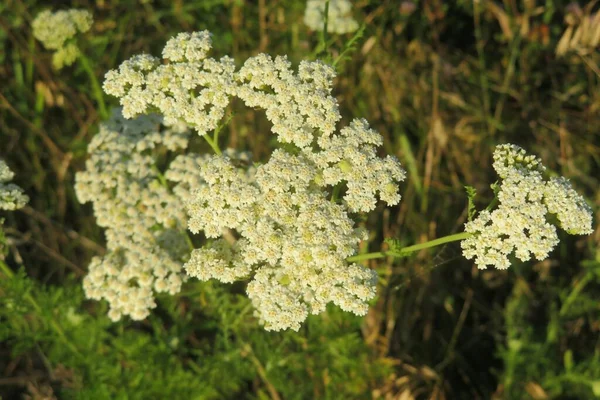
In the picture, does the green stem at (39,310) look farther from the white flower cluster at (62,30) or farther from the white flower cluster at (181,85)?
the white flower cluster at (62,30)

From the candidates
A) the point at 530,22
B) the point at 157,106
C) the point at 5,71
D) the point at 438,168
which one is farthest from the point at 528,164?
the point at 5,71

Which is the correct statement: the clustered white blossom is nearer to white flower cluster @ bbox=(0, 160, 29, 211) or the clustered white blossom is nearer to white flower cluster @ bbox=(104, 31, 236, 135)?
white flower cluster @ bbox=(104, 31, 236, 135)

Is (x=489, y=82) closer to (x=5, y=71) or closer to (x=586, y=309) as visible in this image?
(x=586, y=309)

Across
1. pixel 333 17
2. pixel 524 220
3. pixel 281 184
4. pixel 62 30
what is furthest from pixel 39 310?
pixel 333 17

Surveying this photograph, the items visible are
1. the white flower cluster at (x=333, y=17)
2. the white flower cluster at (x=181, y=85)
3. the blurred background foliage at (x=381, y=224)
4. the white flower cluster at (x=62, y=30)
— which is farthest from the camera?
the white flower cluster at (x=333, y=17)

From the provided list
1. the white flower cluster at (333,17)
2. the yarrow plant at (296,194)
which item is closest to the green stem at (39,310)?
the yarrow plant at (296,194)

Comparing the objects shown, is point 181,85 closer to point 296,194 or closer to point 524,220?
point 296,194

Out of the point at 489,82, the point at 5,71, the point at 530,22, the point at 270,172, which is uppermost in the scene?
the point at 530,22
